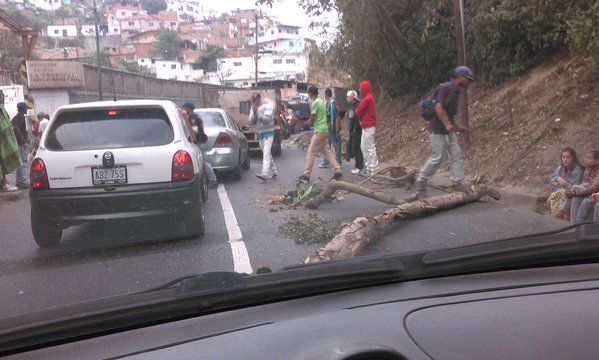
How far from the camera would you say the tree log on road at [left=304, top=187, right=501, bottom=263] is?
5166mm

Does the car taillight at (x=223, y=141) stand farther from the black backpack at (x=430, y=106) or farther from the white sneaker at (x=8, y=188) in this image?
the black backpack at (x=430, y=106)

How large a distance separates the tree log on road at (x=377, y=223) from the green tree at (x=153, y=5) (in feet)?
94.8

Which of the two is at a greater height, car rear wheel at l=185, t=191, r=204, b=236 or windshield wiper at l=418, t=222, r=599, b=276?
windshield wiper at l=418, t=222, r=599, b=276

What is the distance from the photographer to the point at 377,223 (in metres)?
6.42

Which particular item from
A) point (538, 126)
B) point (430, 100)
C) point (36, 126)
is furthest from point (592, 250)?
point (36, 126)

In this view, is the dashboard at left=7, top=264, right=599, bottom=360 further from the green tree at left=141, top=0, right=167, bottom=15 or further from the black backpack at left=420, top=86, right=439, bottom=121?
the green tree at left=141, top=0, right=167, bottom=15

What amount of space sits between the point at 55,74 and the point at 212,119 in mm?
3294

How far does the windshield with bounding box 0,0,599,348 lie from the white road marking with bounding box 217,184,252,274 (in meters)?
0.04

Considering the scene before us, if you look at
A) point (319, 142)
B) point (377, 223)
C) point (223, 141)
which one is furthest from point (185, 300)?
point (223, 141)

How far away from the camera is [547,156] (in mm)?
9523

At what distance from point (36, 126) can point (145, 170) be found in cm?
832

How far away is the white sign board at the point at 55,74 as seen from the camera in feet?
36.3

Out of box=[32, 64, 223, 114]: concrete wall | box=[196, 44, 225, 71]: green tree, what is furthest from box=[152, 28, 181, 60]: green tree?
box=[32, 64, 223, 114]: concrete wall

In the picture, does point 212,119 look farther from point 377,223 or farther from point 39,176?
point 377,223
